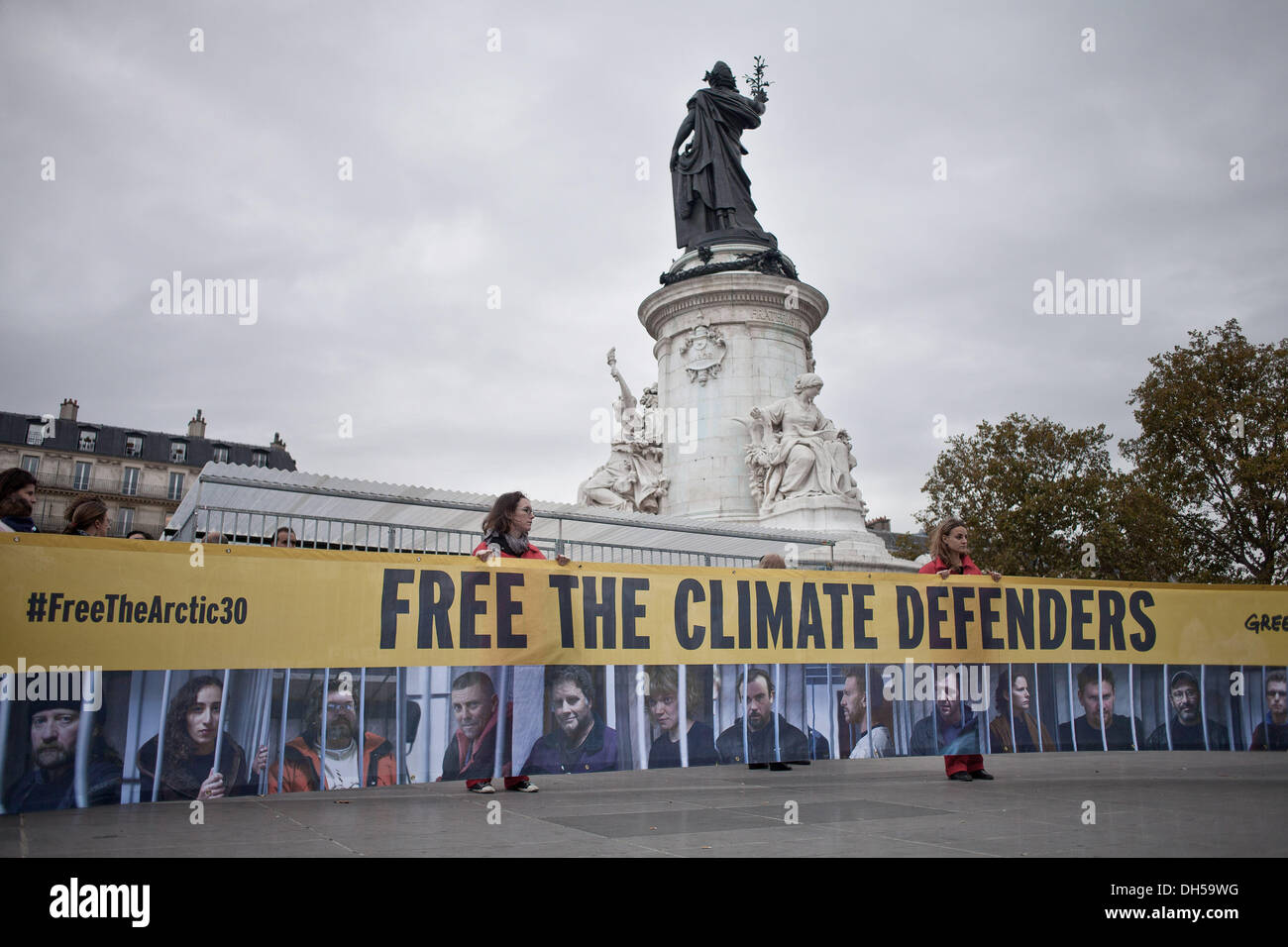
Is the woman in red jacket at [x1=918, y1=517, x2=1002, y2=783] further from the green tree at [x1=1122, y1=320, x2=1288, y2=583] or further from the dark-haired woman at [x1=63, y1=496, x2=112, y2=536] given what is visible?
the green tree at [x1=1122, y1=320, x2=1288, y2=583]

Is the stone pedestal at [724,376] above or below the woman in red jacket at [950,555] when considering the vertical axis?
above

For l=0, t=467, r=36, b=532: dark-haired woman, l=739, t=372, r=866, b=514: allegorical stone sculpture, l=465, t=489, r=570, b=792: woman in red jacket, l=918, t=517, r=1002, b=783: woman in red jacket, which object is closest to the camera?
l=0, t=467, r=36, b=532: dark-haired woman

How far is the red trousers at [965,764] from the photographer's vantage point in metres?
8.12

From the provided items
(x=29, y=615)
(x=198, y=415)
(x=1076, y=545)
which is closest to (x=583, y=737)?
(x=29, y=615)

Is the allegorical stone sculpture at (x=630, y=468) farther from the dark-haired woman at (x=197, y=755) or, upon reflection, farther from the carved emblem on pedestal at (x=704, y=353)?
the dark-haired woman at (x=197, y=755)

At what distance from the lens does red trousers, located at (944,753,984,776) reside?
26.7 ft

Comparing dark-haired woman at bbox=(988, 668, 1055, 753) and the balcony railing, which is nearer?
dark-haired woman at bbox=(988, 668, 1055, 753)

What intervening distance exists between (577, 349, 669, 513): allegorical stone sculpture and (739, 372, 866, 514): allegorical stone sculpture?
256 cm

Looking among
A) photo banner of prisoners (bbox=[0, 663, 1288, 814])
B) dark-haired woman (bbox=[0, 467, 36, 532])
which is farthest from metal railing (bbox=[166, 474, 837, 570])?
dark-haired woman (bbox=[0, 467, 36, 532])

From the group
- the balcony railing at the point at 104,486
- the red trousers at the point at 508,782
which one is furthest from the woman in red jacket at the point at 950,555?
the balcony railing at the point at 104,486

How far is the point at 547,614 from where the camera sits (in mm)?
7418

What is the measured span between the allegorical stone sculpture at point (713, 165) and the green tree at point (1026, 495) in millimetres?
8413

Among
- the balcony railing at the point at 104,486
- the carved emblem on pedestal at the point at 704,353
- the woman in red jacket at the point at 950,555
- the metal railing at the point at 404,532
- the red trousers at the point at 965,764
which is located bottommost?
the red trousers at the point at 965,764
